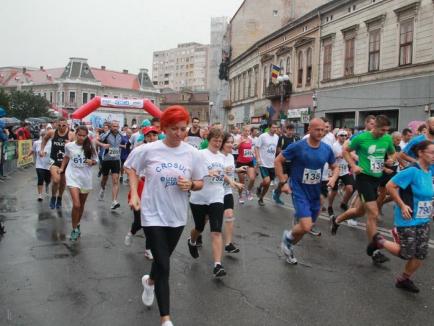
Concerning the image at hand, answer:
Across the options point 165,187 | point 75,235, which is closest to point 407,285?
point 165,187

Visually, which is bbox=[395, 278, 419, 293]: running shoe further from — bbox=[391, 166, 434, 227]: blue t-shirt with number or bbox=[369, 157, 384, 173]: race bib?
bbox=[369, 157, 384, 173]: race bib

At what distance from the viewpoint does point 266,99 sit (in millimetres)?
41594

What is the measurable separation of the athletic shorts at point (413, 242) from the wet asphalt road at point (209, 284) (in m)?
0.43

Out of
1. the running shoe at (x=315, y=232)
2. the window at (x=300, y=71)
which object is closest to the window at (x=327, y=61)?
the window at (x=300, y=71)

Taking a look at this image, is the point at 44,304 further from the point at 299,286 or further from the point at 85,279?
the point at 299,286

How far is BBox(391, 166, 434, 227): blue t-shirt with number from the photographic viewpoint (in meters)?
4.91

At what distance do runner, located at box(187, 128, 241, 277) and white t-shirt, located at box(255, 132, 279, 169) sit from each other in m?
5.23

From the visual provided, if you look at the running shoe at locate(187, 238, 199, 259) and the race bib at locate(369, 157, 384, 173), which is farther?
the race bib at locate(369, 157, 384, 173)

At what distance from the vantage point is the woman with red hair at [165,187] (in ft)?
13.1

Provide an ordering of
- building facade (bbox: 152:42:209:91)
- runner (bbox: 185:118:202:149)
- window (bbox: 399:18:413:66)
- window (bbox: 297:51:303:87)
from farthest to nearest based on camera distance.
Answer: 1. building facade (bbox: 152:42:209:91)
2. window (bbox: 297:51:303:87)
3. window (bbox: 399:18:413:66)
4. runner (bbox: 185:118:202:149)

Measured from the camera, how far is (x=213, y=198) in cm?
596

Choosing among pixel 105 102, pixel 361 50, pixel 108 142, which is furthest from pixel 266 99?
pixel 108 142

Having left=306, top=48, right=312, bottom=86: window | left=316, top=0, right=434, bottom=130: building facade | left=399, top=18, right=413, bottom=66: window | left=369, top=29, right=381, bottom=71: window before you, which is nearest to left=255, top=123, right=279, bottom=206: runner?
left=316, top=0, right=434, bottom=130: building facade

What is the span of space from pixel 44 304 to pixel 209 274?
185 cm
